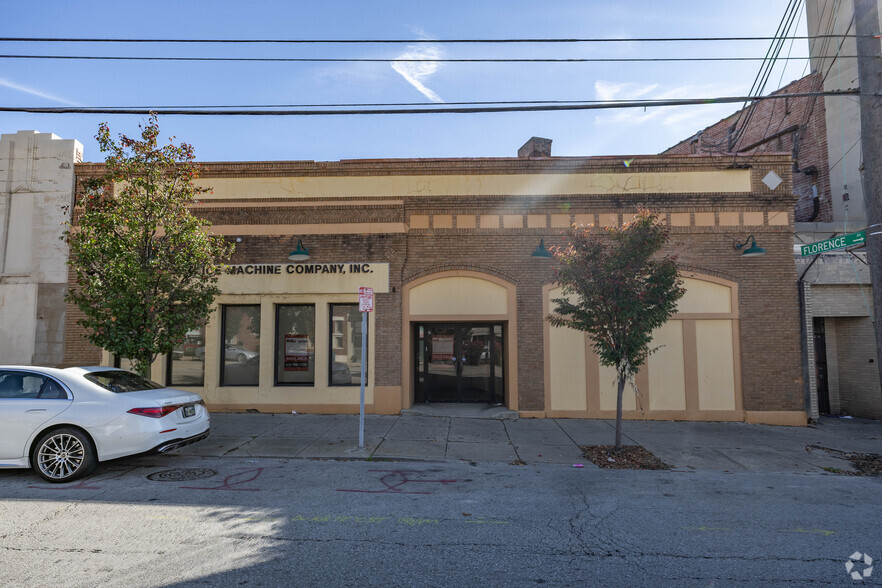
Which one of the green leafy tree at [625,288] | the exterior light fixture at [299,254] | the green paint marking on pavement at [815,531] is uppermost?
the exterior light fixture at [299,254]

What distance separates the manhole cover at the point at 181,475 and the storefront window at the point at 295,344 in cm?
512

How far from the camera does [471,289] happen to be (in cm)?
1225

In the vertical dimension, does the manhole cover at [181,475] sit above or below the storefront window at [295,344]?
below

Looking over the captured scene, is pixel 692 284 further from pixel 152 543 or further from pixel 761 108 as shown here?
pixel 152 543

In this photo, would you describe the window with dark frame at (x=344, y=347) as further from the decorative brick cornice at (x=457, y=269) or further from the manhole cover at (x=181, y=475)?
the manhole cover at (x=181, y=475)

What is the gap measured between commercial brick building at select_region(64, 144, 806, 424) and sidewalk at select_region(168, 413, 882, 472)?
0.78 meters

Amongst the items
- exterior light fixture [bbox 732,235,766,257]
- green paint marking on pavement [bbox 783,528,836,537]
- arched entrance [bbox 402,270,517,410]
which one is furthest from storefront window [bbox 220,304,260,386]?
exterior light fixture [bbox 732,235,766,257]

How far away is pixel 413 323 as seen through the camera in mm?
12484

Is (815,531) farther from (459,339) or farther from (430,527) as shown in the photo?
(459,339)

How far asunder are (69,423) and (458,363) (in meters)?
7.97

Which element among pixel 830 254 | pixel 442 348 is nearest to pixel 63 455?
pixel 442 348

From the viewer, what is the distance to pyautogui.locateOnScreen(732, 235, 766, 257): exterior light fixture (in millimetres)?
11039

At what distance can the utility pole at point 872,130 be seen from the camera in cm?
852

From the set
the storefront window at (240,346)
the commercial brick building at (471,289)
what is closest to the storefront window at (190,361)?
the commercial brick building at (471,289)
